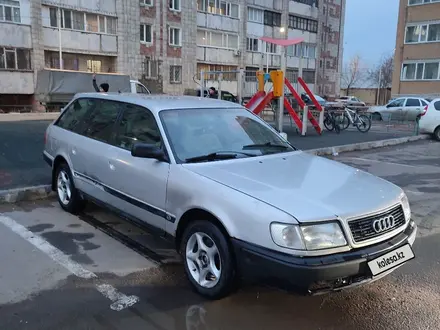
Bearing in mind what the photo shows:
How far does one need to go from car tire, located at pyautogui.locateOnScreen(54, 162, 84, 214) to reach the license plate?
12.5 feet

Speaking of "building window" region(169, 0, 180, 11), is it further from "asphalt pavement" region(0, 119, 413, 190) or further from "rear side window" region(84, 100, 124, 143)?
"rear side window" region(84, 100, 124, 143)

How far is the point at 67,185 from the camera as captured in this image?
5.59 meters

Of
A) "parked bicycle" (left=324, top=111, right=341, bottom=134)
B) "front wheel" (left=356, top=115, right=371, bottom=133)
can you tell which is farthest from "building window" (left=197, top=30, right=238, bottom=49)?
"front wheel" (left=356, top=115, right=371, bottom=133)

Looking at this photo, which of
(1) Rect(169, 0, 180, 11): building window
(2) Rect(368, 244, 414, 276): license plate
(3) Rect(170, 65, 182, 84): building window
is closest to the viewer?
(2) Rect(368, 244, 414, 276): license plate

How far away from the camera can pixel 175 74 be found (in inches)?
1353

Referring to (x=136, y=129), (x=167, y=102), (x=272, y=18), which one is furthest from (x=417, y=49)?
(x=136, y=129)

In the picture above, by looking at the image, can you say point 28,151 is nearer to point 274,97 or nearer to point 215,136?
point 215,136

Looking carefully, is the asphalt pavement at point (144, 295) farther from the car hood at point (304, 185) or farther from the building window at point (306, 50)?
the building window at point (306, 50)

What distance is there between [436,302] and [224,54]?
36028 mm

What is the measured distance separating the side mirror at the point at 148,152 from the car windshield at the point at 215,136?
0.13 meters

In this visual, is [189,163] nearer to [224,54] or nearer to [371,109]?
[371,109]

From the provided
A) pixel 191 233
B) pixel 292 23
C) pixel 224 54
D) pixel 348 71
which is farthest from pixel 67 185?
pixel 348 71

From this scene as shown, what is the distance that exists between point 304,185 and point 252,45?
127 ft

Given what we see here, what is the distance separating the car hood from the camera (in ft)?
9.86
